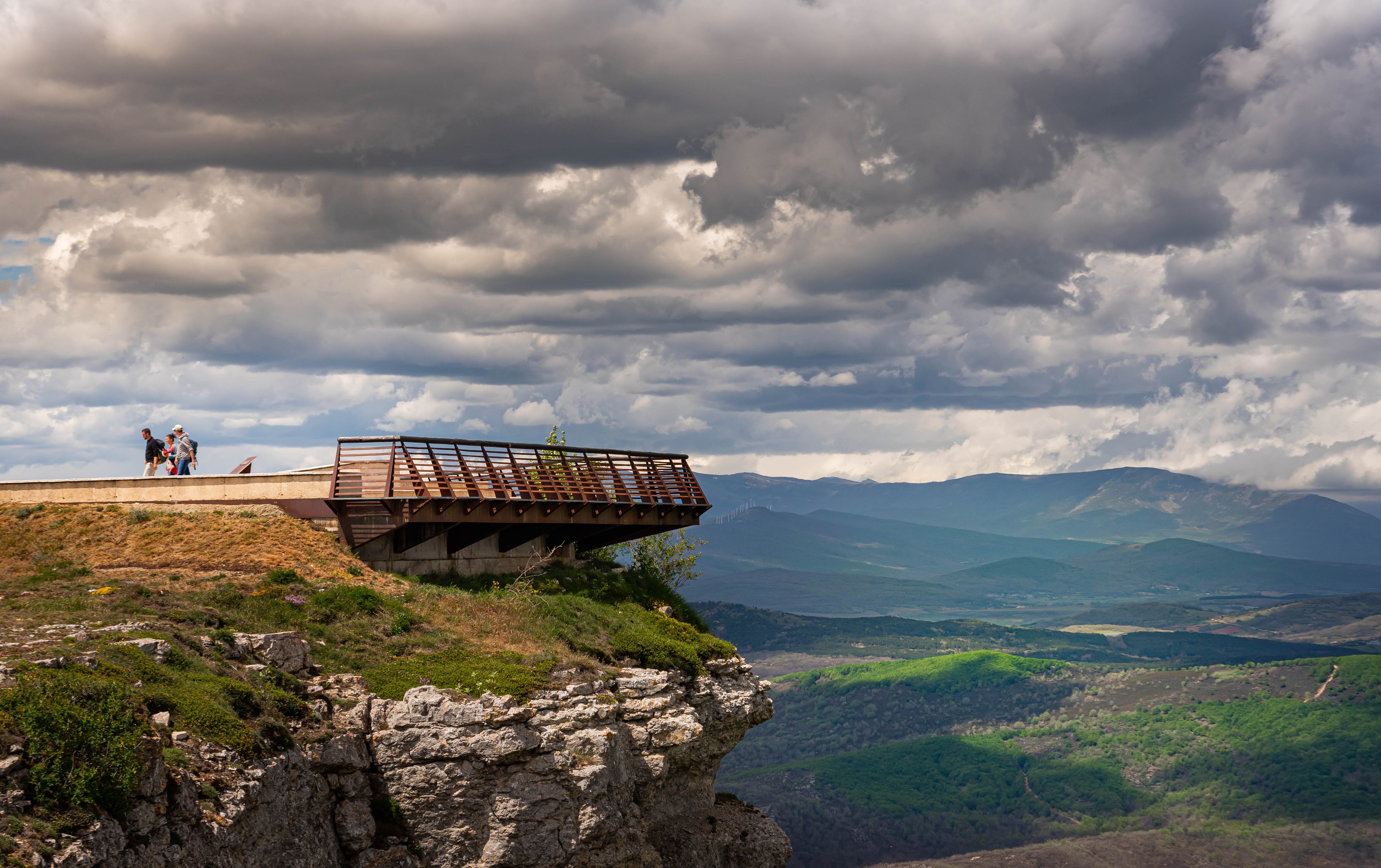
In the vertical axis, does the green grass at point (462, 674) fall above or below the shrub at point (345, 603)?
below

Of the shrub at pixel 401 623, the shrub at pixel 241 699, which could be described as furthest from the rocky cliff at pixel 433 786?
the shrub at pixel 401 623

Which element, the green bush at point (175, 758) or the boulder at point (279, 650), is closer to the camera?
the green bush at point (175, 758)

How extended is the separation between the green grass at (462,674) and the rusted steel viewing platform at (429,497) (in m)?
8.07

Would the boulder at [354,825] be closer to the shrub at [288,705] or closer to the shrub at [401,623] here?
the shrub at [288,705]

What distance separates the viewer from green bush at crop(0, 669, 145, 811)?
20.4m

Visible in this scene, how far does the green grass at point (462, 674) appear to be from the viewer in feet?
105

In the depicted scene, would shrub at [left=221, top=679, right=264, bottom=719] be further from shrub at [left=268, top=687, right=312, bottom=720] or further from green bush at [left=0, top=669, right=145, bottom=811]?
green bush at [left=0, top=669, right=145, bottom=811]

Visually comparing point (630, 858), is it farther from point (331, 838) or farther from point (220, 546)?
point (220, 546)

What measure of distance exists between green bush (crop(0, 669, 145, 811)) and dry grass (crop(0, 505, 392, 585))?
13872 mm

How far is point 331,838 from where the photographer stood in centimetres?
2850

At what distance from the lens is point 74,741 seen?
2095cm

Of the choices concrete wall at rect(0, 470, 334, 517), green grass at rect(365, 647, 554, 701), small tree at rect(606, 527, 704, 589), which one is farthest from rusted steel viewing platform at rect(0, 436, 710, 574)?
small tree at rect(606, 527, 704, 589)

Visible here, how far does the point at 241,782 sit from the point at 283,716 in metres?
3.65

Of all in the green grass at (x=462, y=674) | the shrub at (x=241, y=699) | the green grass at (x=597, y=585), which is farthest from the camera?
the green grass at (x=597, y=585)
